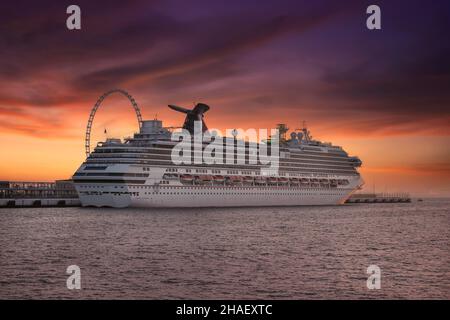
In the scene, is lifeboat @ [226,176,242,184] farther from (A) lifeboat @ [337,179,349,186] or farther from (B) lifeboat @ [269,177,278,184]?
(A) lifeboat @ [337,179,349,186]

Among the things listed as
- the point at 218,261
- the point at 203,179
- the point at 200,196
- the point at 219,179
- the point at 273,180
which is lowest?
the point at 218,261

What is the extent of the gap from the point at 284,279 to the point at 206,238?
72.4 feet

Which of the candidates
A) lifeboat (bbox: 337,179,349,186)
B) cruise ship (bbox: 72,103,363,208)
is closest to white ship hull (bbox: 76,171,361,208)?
cruise ship (bbox: 72,103,363,208)

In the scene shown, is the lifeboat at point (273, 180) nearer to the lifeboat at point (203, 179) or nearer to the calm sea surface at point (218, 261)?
the lifeboat at point (203, 179)

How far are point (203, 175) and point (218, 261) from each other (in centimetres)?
7194

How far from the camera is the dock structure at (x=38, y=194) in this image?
123838mm

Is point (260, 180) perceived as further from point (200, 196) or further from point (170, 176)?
point (170, 176)

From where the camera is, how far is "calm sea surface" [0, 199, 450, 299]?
3034 centimetres

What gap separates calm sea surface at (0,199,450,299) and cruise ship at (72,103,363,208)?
30.0 m

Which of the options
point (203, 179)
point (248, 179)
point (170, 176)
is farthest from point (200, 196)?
point (248, 179)

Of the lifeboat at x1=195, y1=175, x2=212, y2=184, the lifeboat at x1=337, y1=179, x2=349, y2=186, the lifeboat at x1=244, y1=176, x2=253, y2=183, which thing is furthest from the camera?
the lifeboat at x1=337, y1=179, x2=349, y2=186

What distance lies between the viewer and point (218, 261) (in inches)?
1577

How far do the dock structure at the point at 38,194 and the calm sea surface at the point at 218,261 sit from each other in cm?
5840
